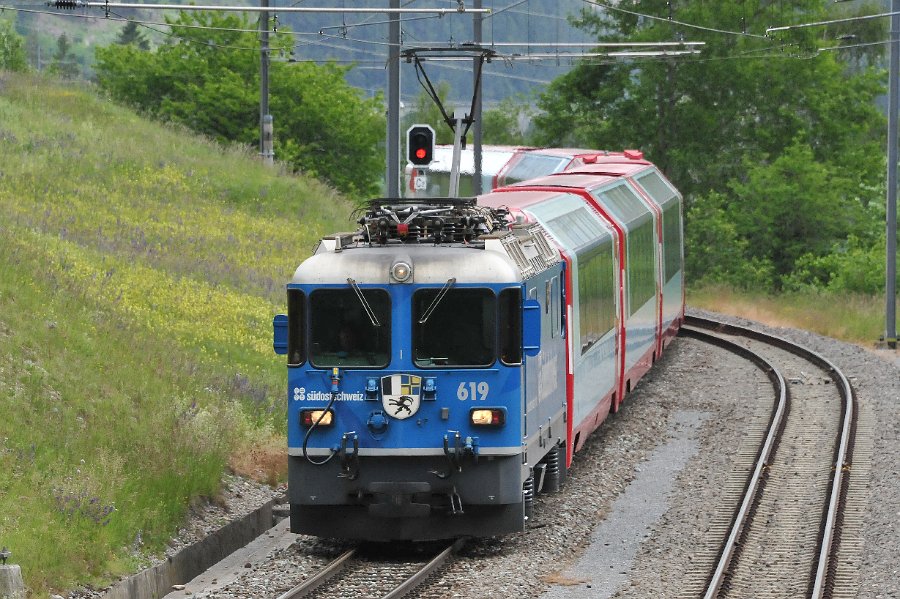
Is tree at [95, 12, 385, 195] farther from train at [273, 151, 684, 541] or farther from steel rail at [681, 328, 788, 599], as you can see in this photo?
train at [273, 151, 684, 541]

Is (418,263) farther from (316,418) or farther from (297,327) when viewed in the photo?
(316,418)

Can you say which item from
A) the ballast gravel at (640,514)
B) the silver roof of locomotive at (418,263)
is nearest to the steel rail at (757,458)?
the ballast gravel at (640,514)

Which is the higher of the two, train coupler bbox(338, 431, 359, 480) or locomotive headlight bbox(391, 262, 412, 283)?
locomotive headlight bbox(391, 262, 412, 283)

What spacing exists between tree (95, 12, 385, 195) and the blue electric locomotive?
3586cm

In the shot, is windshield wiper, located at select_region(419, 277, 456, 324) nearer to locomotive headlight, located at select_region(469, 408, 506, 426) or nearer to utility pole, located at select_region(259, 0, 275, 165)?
locomotive headlight, located at select_region(469, 408, 506, 426)

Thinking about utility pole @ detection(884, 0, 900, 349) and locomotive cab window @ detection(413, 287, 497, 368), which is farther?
utility pole @ detection(884, 0, 900, 349)

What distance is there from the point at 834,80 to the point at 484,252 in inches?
1515

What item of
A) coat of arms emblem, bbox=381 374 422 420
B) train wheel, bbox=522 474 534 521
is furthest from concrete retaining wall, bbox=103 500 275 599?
train wheel, bbox=522 474 534 521

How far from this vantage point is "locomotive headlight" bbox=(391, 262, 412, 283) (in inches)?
493

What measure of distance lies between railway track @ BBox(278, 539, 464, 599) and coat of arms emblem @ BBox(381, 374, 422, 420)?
4.17ft

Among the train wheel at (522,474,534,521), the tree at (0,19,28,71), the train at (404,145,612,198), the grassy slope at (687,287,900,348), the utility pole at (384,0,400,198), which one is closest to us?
the train wheel at (522,474,534,521)

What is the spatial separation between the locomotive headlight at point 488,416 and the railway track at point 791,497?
206 centimetres

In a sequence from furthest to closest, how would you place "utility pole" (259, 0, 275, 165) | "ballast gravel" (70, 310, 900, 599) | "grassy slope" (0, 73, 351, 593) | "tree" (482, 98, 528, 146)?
"tree" (482, 98, 528, 146) < "utility pole" (259, 0, 275, 165) < "ballast gravel" (70, 310, 900, 599) < "grassy slope" (0, 73, 351, 593)

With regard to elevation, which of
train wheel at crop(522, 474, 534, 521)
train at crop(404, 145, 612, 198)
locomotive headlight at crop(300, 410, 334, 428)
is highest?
train at crop(404, 145, 612, 198)
